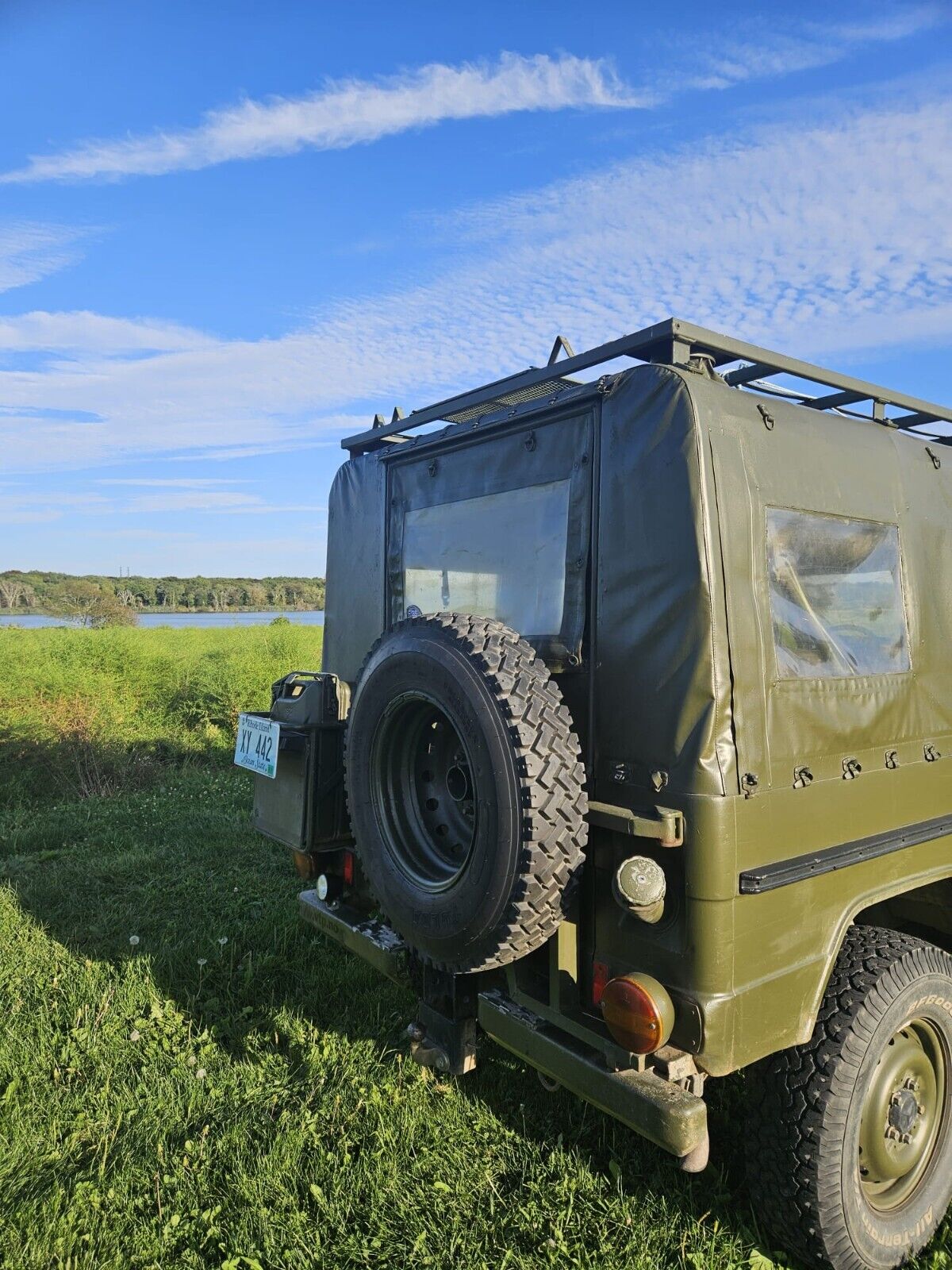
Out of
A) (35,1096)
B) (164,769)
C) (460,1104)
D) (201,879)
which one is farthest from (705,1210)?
(164,769)

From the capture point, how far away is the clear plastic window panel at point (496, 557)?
9.48 feet

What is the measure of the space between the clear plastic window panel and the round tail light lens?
1.13 meters

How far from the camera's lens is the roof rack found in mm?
2543

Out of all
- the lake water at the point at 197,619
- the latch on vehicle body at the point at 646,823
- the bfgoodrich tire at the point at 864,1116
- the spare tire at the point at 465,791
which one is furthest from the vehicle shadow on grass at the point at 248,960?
the lake water at the point at 197,619

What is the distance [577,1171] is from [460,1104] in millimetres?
557

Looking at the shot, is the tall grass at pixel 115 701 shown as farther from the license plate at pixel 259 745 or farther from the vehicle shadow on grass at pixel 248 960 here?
the license plate at pixel 259 745

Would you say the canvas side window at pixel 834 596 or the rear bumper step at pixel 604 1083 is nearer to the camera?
the rear bumper step at pixel 604 1083

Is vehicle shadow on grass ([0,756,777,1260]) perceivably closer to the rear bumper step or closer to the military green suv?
the military green suv

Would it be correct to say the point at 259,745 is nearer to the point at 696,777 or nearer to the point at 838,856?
the point at 696,777

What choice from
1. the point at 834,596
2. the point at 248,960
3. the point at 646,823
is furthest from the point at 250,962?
the point at 834,596

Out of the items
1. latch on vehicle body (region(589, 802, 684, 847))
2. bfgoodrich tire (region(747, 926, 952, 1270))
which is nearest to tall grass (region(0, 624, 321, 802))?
latch on vehicle body (region(589, 802, 684, 847))

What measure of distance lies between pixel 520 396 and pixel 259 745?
5.87ft

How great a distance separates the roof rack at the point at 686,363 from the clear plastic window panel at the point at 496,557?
402 mm

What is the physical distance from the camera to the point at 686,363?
253 cm
